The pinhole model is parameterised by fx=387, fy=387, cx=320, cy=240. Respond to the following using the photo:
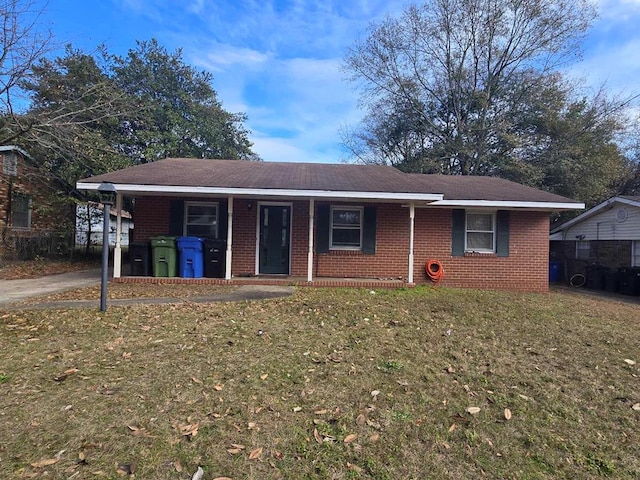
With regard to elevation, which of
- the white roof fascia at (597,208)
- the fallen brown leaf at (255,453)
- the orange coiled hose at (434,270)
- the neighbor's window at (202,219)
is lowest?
the fallen brown leaf at (255,453)

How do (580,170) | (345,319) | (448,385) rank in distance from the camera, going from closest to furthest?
(448,385), (345,319), (580,170)

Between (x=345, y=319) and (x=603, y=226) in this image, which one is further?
(x=603, y=226)

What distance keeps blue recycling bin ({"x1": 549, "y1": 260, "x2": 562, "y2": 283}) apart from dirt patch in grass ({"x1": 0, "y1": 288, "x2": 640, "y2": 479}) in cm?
1150

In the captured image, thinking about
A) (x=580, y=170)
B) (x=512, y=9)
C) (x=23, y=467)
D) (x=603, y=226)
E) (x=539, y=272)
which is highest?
(x=512, y=9)

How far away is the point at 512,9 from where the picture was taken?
2139cm

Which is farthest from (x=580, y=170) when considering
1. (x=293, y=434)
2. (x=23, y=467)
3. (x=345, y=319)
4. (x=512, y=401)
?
(x=23, y=467)

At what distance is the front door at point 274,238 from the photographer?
11.1m

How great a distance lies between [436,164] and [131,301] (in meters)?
19.3

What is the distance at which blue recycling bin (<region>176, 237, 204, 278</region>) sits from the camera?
9.85m

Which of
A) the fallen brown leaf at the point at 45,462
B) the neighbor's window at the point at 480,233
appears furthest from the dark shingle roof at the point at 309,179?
the fallen brown leaf at the point at 45,462

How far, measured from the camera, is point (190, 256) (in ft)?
32.3

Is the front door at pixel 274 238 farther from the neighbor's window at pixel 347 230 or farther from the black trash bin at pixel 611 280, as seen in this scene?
the black trash bin at pixel 611 280

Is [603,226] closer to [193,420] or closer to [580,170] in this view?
[580,170]

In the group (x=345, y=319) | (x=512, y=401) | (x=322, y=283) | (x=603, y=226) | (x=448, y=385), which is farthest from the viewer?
(x=603, y=226)
